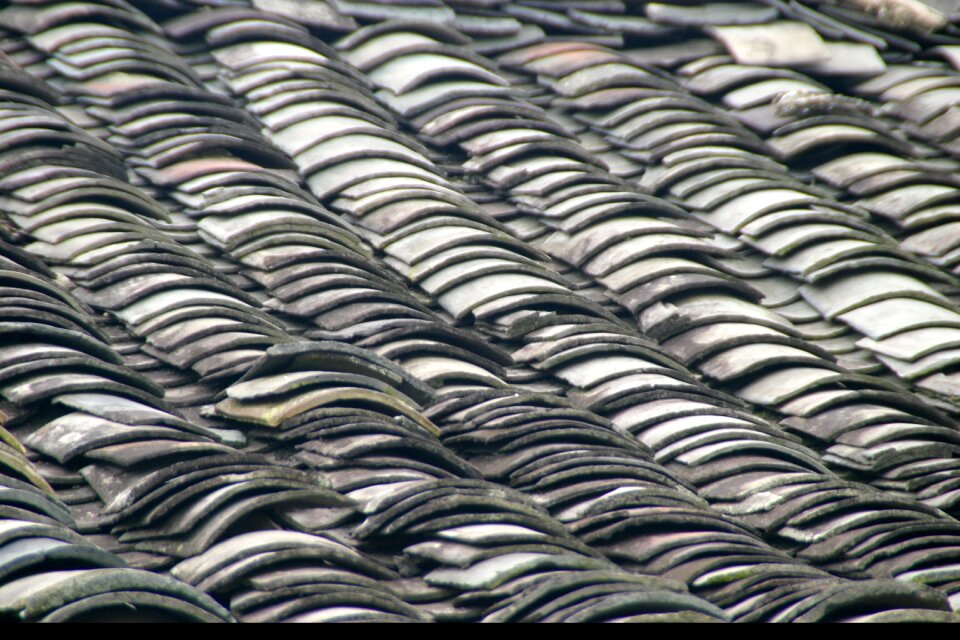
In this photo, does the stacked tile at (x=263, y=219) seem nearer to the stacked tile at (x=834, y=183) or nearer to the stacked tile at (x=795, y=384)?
the stacked tile at (x=795, y=384)

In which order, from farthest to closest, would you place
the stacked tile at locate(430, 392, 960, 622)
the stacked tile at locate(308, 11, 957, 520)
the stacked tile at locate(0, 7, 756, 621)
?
the stacked tile at locate(308, 11, 957, 520) < the stacked tile at locate(430, 392, 960, 622) < the stacked tile at locate(0, 7, 756, 621)

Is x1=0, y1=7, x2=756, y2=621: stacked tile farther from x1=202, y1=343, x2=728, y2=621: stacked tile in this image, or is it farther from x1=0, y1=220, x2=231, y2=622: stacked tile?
x1=0, y1=220, x2=231, y2=622: stacked tile

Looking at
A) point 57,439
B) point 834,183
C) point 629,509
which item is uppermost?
point 834,183

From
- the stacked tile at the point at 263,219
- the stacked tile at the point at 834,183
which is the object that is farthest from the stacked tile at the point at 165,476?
the stacked tile at the point at 834,183

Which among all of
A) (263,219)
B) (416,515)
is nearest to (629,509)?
(416,515)

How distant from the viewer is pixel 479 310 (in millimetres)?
5047

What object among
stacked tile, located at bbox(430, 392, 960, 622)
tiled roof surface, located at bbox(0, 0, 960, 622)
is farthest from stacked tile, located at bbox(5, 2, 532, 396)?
stacked tile, located at bbox(430, 392, 960, 622)

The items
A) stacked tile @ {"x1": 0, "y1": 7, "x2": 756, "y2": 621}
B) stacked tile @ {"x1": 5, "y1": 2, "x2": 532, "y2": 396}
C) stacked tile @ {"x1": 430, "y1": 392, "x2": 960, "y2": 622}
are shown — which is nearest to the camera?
stacked tile @ {"x1": 0, "y1": 7, "x2": 756, "y2": 621}

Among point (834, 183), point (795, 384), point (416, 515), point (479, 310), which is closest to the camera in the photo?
point (416, 515)

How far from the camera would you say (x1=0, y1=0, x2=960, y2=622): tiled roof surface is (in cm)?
340

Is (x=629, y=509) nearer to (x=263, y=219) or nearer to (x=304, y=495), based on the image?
(x=304, y=495)

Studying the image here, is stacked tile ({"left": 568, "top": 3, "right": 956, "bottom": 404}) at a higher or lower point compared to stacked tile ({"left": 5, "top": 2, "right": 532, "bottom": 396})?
higher
